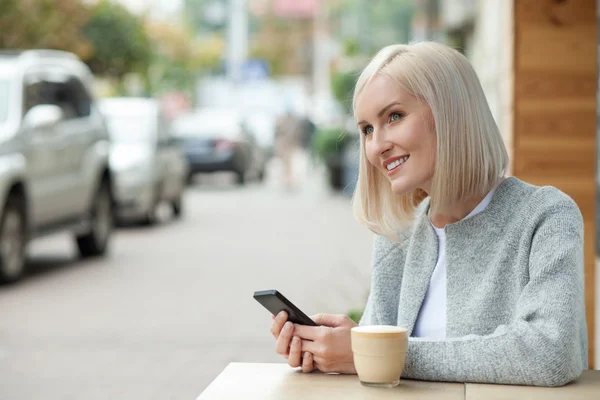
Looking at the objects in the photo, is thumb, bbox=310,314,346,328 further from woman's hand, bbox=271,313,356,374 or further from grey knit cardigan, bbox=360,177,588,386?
grey knit cardigan, bbox=360,177,588,386

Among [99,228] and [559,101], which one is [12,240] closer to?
[99,228]

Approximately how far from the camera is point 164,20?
177ft

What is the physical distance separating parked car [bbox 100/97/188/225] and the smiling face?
14.3m

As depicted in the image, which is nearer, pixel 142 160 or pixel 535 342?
pixel 535 342

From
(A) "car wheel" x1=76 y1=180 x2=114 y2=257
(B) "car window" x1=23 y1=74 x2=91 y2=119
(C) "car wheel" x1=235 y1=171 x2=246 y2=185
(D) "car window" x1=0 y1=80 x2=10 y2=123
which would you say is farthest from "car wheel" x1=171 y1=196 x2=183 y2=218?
(C) "car wheel" x1=235 y1=171 x2=246 y2=185

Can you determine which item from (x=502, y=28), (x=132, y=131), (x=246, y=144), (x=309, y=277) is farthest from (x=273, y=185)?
(x=502, y=28)

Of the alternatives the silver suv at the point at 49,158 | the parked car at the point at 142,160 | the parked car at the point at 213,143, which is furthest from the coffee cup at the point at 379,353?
the parked car at the point at 213,143

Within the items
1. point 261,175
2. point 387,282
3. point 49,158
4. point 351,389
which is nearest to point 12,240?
point 49,158

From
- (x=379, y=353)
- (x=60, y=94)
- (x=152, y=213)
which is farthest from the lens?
(x=152, y=213)

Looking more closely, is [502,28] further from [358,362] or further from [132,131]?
[132,131]

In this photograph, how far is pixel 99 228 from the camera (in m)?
14.3

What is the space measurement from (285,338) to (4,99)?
30.6 feet

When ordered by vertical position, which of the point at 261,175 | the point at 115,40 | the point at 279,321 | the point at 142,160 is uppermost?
the point at 115,40

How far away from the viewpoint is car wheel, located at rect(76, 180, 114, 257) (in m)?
14.1
